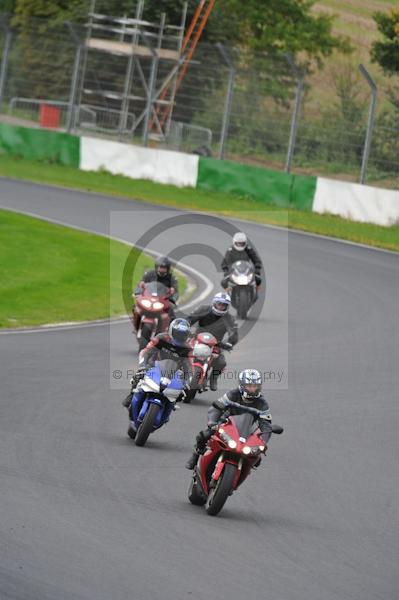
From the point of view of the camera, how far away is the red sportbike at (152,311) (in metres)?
17.0

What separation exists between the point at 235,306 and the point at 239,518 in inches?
448

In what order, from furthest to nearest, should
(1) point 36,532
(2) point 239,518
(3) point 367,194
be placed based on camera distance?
(3) point 367,194
(2) point 239,518
(1) point 36,532

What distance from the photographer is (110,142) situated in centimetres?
4200

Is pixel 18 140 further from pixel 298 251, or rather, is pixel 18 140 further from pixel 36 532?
pixel 36 532

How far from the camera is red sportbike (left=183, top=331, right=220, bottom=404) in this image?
15305 millimetres

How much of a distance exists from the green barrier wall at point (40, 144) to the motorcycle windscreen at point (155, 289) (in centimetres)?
2595

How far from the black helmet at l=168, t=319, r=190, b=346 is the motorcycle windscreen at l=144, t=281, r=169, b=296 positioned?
3.52 meters

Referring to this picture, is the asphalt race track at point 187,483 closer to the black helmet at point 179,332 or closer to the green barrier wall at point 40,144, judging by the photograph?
the black helmet at point 179,332

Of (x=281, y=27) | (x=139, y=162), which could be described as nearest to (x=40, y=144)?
(x=139, y=162)

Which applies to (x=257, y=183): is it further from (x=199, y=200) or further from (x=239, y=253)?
(x=239, y=253)

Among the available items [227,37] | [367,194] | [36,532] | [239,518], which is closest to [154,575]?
[36,532]

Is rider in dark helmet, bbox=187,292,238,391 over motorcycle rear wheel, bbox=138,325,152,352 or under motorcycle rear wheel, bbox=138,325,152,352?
over

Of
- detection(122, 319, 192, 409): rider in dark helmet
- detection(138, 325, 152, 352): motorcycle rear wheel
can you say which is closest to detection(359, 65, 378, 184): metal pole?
detection(138, 325, 152, 352): motorcycle rear wheel

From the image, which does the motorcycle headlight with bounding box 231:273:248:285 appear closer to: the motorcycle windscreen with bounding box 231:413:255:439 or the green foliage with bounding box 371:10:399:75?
the motorcycle windscreen with bounding box 231:413:255:439
